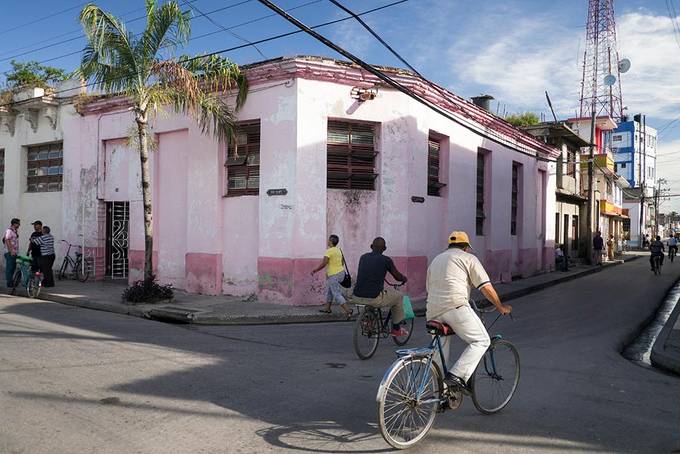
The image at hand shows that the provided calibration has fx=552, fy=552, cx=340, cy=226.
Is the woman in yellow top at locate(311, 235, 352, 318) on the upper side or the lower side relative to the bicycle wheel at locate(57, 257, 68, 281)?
upper

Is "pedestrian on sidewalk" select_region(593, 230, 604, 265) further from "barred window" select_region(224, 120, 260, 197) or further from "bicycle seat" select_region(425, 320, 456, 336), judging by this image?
"bicycle seat" select_region(425, 320, 456, 336)

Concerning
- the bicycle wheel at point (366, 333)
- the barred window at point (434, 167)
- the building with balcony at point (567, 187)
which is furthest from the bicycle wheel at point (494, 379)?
the building with balcony at point (567, 187)

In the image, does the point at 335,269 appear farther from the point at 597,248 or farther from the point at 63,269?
the point at 597,248

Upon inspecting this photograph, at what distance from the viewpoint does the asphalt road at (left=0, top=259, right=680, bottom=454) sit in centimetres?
441

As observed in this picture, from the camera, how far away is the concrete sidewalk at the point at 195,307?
1108 cm

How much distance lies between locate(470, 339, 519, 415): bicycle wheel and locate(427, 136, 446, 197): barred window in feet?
33.1

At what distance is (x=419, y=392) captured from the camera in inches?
175

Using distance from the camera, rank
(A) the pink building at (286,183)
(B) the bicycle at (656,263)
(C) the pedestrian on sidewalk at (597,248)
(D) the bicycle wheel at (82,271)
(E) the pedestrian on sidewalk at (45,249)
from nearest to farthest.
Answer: (A) the pink building at (286,183) < (E) the pedestrian on sidewalk at (45,249) < (D) the bicycle wheel at (82,271) < (B) the bicycle at (656,263) < (C) the pedestrian on sidewalk at (597,248)

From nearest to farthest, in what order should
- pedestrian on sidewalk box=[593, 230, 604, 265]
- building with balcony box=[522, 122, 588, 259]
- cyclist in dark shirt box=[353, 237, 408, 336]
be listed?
cyclist in dark shirt box=[353, 237, 408, 336]
building with balcony box=[522, 122, 588, 259]
pedestrian on sidewalk box=[593, 230, 604, 265]

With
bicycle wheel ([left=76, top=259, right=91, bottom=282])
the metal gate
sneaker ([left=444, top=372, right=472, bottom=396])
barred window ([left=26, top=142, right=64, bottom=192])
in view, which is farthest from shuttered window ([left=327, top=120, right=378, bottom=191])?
barred window ([left=26, top=142, right=64, bottom=192])

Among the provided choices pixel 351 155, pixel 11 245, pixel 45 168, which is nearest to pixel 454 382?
pixel 351 155

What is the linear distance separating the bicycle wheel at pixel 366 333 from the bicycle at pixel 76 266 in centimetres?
1187

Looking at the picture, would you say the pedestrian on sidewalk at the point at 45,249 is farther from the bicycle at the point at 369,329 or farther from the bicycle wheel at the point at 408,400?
the bicycle wheel at the point at 408,400

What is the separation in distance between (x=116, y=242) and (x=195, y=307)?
632cm
